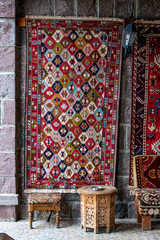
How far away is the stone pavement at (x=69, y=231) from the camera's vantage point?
10.7 ft

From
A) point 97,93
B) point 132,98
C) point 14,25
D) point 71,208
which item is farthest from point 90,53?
point 71,208

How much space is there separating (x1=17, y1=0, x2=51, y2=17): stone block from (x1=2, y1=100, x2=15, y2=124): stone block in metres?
1.20

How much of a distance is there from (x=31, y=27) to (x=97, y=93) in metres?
1.24

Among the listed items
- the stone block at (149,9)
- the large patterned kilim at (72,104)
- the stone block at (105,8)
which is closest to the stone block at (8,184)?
the large patterned kilim at (72,104)

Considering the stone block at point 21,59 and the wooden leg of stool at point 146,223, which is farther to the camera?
the stone block at point 21,59

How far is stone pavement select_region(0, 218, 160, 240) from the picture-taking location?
10.7ft

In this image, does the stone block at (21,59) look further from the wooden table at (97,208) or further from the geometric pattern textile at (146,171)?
the geometric pattern textile at (146,171)

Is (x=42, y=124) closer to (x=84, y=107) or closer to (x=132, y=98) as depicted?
(x=84, y=107)

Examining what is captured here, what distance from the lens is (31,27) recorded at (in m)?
3.87

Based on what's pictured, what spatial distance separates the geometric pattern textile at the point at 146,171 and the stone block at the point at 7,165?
1.59 meters

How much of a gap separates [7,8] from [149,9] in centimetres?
189

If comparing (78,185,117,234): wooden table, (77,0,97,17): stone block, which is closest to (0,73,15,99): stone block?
(77,0,97,17): stone block

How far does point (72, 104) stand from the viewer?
3916 millimetres

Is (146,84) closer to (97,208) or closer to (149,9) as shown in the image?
(149,9)
